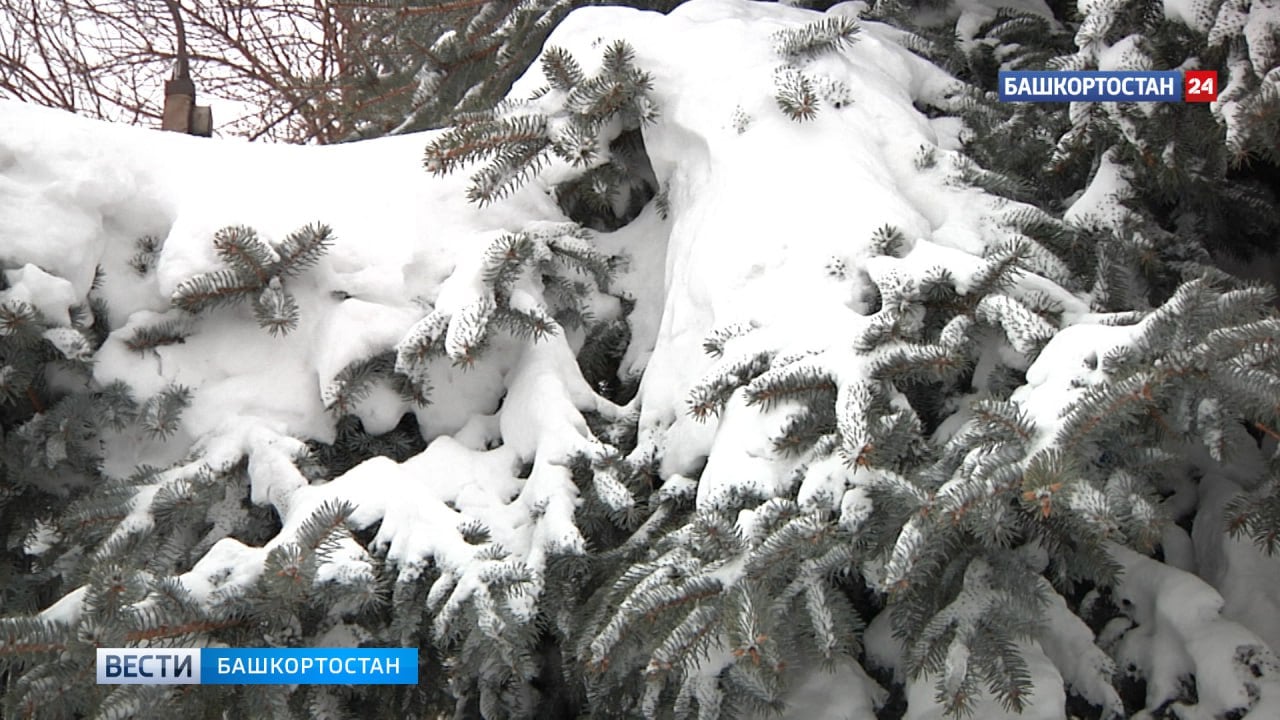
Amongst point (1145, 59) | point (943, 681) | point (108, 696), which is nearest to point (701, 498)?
point (943, 681)

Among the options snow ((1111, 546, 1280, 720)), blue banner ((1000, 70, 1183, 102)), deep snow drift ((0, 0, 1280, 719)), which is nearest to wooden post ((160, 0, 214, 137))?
deep snow drift ((0, 0, 1280, 719))

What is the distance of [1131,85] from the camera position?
220cm

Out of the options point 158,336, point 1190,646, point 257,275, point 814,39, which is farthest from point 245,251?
point 1190,646

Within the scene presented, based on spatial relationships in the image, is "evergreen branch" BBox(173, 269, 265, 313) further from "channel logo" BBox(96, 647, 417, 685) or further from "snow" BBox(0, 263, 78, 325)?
"channel logo" BBox(96, 647, 417, 685)

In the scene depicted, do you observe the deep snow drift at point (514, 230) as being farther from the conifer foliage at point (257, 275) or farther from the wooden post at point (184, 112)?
the wooden post at point (184, 112)

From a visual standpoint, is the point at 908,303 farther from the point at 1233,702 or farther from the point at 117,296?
the point at 117,296

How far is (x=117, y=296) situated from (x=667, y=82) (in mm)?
1438

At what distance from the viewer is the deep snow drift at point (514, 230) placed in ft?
6.75

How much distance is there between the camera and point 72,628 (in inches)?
73.4

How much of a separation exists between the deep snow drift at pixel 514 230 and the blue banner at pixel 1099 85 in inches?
8.7

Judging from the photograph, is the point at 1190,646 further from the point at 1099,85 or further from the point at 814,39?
the point at 814,39

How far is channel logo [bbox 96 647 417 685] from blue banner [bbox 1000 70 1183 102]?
1888 millimetres

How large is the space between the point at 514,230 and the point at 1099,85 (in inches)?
55.2

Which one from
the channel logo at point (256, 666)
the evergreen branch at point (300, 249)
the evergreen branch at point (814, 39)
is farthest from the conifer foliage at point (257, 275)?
the evergreen branch at point (814, 39)
